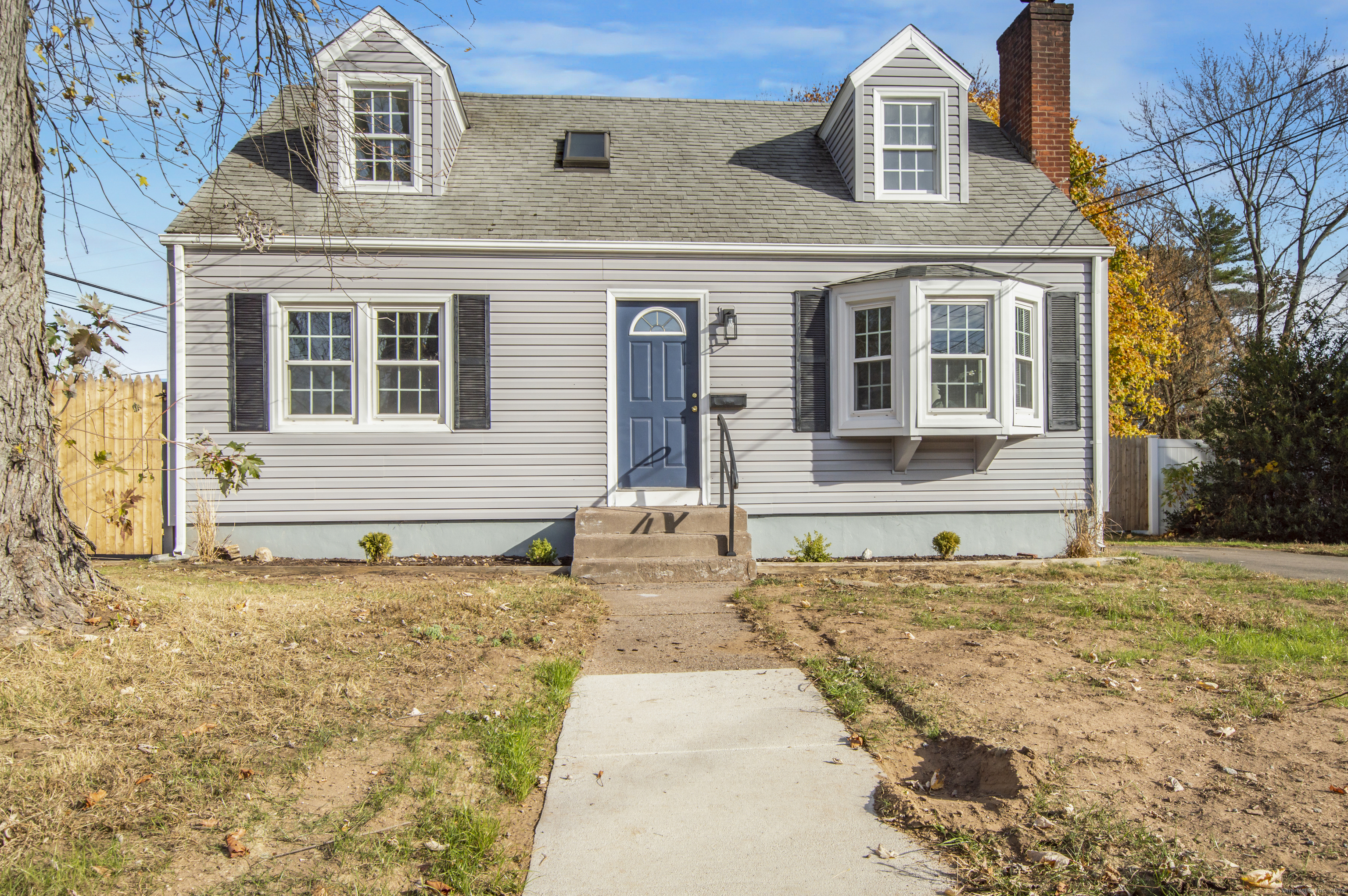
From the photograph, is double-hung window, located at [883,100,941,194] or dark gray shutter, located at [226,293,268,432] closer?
dark gray shutter, located at [226,293,268,432]

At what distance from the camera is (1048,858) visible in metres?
2.50

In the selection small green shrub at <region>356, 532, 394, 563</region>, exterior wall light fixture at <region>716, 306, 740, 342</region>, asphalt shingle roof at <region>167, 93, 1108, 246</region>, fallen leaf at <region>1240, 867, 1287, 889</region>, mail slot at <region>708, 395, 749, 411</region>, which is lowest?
fallen leaf at <region>1240, 867, 1287, 889</region>

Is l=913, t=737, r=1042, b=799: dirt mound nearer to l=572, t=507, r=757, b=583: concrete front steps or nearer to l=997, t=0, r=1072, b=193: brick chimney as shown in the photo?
l=572, t=507, r=757, b=583: concrete front steps

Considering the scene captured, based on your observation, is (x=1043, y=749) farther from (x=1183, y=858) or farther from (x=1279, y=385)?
(x=1279, y=385)

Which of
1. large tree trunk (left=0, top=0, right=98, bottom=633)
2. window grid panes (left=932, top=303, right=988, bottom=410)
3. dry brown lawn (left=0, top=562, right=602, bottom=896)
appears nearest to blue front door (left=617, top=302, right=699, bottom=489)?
window grid panes (left=932, top=303, right=988, bottom=410)

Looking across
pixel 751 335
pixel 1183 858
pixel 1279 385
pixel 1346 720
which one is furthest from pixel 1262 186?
pixel 1183 858

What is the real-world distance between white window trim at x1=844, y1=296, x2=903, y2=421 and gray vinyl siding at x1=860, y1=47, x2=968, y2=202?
5.51ft

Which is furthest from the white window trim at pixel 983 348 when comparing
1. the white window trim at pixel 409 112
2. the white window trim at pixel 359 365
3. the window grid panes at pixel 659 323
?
the white window trim at pixel 409 112

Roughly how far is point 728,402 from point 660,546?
2.09 metres

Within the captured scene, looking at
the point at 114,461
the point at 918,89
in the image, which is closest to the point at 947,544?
the point at 918,89

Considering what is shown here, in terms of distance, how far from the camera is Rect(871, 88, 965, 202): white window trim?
10367 mm

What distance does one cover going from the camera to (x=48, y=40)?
5555 mm

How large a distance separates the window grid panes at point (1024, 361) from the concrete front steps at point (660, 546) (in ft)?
11.7

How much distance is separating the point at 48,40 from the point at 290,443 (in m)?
4.50
